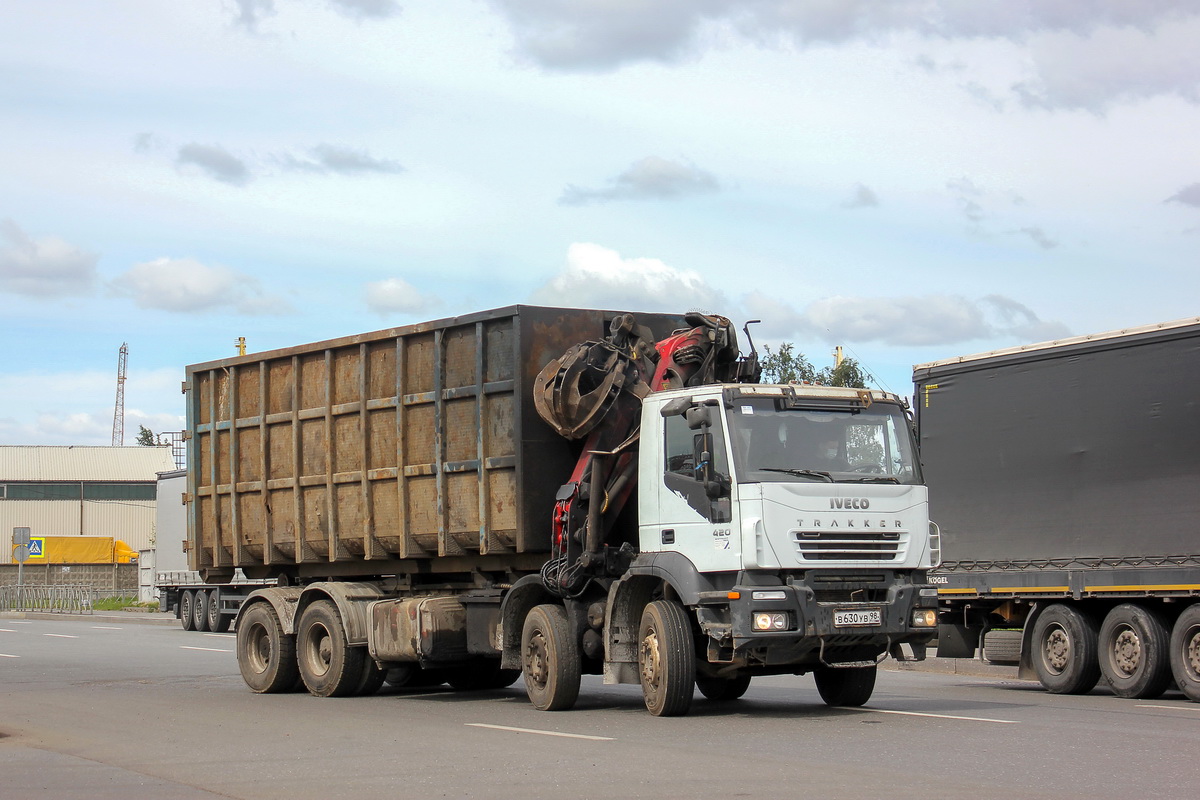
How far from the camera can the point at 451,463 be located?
14.9 meters

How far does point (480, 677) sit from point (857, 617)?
250 inches

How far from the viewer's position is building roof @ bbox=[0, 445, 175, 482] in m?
89.4

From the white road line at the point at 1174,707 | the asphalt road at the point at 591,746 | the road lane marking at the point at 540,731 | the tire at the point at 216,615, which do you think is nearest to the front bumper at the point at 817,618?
the asphalt road at the point at 591,746

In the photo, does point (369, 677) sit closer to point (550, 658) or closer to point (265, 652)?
point (265, 652)

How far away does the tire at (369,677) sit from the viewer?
1616cm

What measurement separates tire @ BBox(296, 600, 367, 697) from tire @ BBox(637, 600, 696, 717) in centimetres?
458

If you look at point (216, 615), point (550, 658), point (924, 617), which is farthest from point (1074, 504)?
point (216, 615)

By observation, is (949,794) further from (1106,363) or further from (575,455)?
(1106,363)

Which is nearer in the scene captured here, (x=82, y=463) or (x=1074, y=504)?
(x=1074, y=504)

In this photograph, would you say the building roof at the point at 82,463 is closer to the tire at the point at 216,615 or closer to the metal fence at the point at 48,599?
the metal fence at the point at 48,599

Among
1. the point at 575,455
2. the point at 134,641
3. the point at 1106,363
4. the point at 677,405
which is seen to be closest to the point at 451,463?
the point at 575,455

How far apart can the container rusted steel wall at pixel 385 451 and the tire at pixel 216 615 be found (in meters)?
18.8

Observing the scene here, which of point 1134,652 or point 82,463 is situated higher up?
point 82,463

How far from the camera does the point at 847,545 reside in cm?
1221
